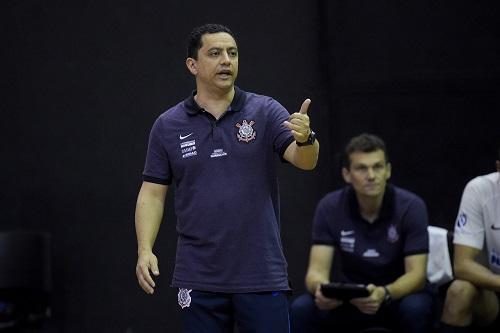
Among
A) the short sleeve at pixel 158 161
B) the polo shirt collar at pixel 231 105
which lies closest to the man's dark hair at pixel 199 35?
the polo shirt collar at pixel 231 105

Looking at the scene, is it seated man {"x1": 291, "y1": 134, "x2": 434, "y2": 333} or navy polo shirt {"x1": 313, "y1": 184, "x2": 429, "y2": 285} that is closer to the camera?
seated man {"x1": 291, "y1": 134, "x2": 434, "y2": 333}

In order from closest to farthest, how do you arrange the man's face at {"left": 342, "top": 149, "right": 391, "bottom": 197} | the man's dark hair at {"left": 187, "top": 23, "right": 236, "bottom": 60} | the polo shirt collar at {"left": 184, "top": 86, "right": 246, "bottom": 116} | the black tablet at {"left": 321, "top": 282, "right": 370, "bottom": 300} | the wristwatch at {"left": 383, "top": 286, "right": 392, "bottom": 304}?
1. the polo shirt collar at {"left": 184, "top": 86, "right": 246, "bottom": 116}
2. the man's dark hair at {"left": 187, "top": 23, "right": 236, "bottom": 60}
3. the black tablet at {"left": 321, "top": 282, "right": 370, "bottom": 300}
4. the wristwatch at {"left": 383, "top": 286, "right": 392, "bottom": 304}
5. the man's face at {"left": 342, "top": 149, "right": 391, "bottom": 197}

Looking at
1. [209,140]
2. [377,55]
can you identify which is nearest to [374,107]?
[377,55]

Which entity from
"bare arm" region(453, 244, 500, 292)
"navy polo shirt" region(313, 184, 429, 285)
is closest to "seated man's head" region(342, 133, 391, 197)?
"navy polo shirt" region(313, 184, 429, 285)

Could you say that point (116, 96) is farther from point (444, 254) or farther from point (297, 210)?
point (444, 254)

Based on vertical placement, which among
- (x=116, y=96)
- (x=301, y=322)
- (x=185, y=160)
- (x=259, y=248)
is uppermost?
(x=116, y=96)

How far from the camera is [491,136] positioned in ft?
18.8

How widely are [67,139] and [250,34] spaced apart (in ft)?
4.16

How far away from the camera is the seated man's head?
5.06 meters

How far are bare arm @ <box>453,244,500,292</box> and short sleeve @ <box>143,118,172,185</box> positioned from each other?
1.81 metres

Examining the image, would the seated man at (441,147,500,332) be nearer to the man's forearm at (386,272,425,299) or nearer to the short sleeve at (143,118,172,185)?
the man's forearm at (386,272,425,299)

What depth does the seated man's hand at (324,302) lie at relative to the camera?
192 inches

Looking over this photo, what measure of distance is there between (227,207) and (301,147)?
0.35 meters

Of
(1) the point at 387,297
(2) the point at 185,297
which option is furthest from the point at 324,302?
(2) the point at 185,297
